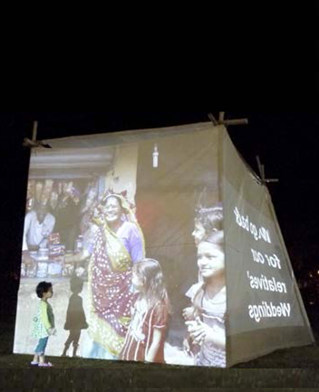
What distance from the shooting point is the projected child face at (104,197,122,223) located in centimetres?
667

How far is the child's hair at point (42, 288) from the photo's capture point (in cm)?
651

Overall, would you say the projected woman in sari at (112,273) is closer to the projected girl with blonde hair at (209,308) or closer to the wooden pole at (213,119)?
the projected girl with blonde hair at (209,308)

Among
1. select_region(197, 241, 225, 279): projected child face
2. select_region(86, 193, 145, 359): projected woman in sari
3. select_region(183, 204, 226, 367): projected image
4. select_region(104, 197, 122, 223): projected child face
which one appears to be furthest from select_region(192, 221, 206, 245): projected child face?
select_region(104, 197, 122, 223): projected child face

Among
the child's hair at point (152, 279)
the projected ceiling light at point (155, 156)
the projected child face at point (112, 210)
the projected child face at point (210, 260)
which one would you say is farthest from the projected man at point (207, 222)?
the projected child face at point (112, 210)

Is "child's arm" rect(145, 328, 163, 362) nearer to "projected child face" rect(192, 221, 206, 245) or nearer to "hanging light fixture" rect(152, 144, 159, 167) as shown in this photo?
"projected child face" rect(192, 221, 206, 245)

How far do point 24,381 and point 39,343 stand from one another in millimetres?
1129

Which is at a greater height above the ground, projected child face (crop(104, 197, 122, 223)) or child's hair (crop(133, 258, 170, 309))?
projected child face (crop(104, 197, 122, 223))

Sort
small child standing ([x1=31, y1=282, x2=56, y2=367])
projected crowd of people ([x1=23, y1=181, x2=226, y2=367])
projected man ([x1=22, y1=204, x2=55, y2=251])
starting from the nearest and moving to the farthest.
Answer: projected crowd of people ([x1=23, y1=181, x2=226, y2=367]), small child standing ([x1=31, y1=282, x2=56, y2=367]), projected man ([x1=22, y1=204, x2=55, y2=251])

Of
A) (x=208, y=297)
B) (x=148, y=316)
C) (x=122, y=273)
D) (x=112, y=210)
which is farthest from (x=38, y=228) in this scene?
(x=208, y=297)

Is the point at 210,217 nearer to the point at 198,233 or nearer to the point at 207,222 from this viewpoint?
the point at 207,222

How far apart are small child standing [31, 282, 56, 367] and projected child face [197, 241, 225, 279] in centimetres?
208

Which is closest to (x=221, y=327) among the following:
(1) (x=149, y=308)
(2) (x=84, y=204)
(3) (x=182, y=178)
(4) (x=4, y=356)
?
(1) (x=149, y=308)

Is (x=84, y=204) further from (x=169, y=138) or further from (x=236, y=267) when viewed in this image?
(x=236, y=267)

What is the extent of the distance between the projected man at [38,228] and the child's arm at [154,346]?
81.1 inches
